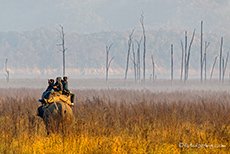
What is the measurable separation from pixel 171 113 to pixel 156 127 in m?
1.82

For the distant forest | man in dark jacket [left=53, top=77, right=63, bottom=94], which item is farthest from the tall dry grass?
the distant forest

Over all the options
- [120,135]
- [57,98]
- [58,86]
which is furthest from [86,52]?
[57,98]

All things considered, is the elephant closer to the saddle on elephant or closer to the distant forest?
the saddle on elephant

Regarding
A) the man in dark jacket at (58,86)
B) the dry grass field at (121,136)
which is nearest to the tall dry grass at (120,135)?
the dry grass field at (121,136)

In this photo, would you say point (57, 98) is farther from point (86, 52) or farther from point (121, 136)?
point (86, 52)

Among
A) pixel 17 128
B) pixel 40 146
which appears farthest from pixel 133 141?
pixel 17 128

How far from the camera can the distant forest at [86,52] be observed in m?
151

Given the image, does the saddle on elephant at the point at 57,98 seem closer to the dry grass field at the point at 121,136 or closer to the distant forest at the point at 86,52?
the dry grass field at the point at 121,136

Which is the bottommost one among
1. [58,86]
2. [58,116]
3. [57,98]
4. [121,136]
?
[121,136]

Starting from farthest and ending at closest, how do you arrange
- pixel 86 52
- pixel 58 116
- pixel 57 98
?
1. pixel 86 52
2. pixel 57 98
3. pixel 58 116

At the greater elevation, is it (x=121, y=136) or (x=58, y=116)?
(x=58, y=116)

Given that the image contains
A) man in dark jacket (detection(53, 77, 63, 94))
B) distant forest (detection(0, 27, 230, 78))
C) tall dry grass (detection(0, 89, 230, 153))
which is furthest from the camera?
distant forest (detection(0, 27, 230, 78))

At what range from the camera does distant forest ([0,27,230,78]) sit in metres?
151

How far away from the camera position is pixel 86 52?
524ft
